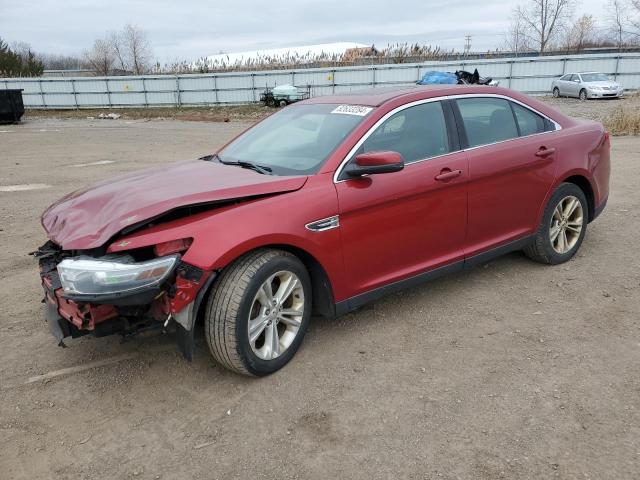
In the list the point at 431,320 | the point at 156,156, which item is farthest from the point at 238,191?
the point at 156,156

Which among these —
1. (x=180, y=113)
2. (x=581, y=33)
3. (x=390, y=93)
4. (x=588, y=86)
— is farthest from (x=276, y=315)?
(x=581, y=33)

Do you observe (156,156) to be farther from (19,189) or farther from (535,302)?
(535,302)

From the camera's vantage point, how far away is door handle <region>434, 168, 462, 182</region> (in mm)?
3826

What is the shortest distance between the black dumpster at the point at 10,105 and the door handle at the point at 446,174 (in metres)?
25.9

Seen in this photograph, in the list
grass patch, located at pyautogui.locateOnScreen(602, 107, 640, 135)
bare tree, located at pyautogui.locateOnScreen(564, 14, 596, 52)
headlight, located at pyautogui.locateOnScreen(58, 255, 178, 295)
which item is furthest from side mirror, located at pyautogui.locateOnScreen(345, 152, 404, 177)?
bare tree, located at pyautogui.locateOnScreen(564, 14, 596, 52)

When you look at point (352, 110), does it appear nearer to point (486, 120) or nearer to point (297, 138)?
point (297, 138)

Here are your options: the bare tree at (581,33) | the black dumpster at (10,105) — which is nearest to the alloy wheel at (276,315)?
the black dumpster at (10,105)

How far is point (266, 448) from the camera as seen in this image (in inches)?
105

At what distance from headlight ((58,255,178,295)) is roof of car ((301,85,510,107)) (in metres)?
1.94

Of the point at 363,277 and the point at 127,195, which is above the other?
the point at 127,195

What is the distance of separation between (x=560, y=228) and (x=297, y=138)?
2600 millimetres

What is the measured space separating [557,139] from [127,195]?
3.58 metres

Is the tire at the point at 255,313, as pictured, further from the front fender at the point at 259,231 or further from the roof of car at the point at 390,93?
the roof of car at the point at 390,93

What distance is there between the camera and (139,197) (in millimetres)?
Answer: 3152
